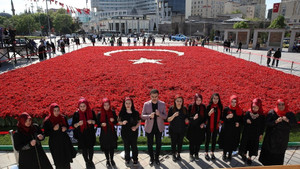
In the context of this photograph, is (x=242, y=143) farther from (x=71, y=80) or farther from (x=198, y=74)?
(x=71, y=80)

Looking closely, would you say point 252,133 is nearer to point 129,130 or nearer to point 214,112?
point 214,112

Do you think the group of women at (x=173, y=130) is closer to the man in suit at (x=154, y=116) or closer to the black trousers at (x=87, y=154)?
the black trousers at (x=87, y=154)

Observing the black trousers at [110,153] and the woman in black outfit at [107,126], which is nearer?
the woman in black outfit at [107,126]

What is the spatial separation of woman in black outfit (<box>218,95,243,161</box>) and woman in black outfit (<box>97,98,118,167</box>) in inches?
105

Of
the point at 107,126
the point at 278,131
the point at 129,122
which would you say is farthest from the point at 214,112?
the point at 107,126

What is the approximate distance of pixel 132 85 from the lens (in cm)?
964

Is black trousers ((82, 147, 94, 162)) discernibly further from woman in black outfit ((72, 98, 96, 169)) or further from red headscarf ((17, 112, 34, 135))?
red headscarf ((17, 112, 34, 135))

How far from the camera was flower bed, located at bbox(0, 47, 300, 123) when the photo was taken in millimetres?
7577

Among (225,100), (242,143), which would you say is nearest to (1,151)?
(242,143)

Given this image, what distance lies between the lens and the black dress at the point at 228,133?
4856 millimetres

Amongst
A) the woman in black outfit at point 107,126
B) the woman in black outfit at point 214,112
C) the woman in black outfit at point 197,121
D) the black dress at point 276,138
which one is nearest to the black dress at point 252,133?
the black dress at point 276,138

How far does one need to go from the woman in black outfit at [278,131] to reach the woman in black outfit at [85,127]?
4000 mm

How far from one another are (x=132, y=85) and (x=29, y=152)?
5.98m

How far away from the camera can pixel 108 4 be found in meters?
136
